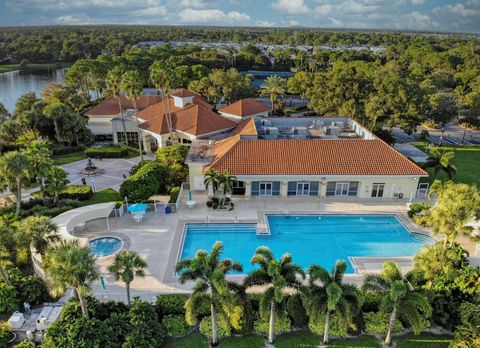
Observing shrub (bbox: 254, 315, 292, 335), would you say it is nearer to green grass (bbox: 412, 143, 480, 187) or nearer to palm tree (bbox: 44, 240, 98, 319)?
palm tree (bbox: 44, 240, 98, 319)

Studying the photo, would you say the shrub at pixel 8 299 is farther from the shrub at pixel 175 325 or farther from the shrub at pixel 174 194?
the shrub at pixel 174 194

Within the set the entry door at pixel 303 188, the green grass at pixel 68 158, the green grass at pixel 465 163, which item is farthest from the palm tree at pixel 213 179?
the green grass at pixel 465 163

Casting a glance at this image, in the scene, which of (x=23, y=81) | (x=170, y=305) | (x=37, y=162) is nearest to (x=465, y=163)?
(x=170, y=305)

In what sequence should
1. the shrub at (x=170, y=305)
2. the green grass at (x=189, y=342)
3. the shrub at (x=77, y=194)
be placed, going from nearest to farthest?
1. the green grass at (x=189, y=342)
2. the shrub at (x=170, y=305)
3. the shrub at (x=77, y=194)

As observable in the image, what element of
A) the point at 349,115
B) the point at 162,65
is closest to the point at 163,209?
the point at 162,65

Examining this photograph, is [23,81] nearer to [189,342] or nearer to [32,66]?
[32,66]
